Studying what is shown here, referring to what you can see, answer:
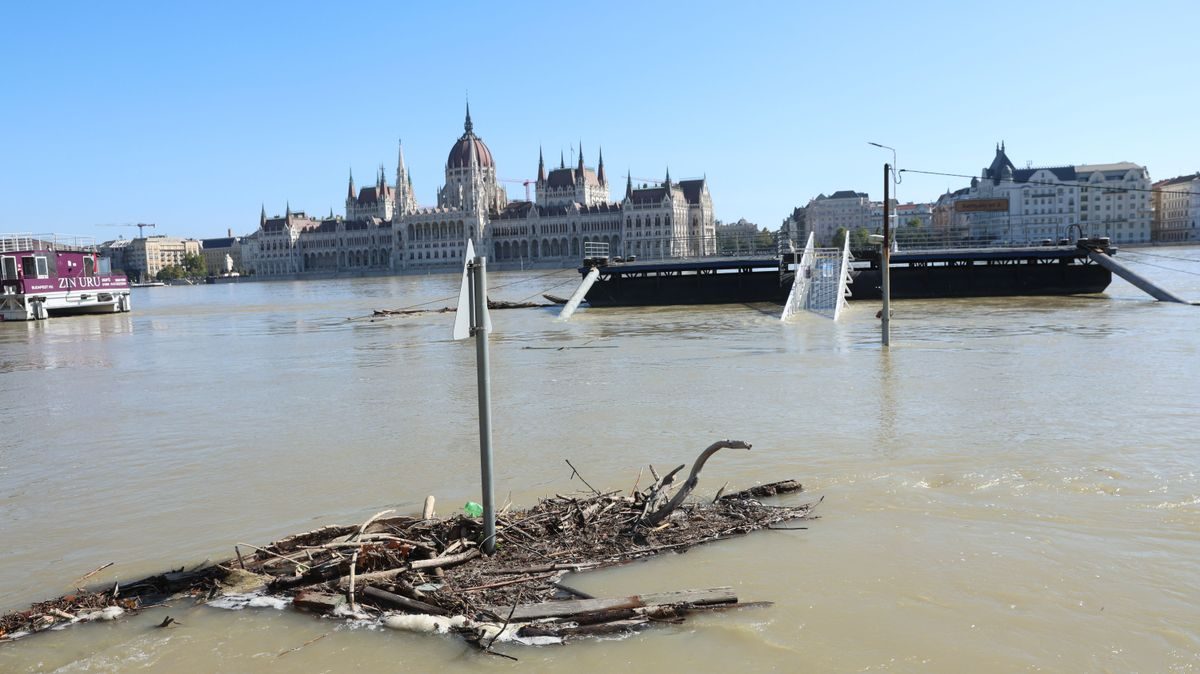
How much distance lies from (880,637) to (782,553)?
55.6 inches

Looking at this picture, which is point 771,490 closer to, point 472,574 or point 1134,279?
point 472,574

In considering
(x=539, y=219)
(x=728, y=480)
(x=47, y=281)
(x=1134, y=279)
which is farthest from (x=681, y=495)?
(x=539, y=219)

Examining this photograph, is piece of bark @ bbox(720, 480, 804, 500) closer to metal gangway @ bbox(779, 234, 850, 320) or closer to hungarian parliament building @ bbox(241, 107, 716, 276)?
metal gangway @ bbox(779, 234, 850, 320)

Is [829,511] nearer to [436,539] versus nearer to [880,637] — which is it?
[880,637]

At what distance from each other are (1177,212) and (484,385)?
625 ft

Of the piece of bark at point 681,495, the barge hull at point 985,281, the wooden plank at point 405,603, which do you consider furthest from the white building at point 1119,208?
the wooden plank at point 405,603

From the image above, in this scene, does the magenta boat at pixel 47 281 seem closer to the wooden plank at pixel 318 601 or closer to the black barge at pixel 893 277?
the black barge at pixel 893 277

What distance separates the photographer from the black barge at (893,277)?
145ft

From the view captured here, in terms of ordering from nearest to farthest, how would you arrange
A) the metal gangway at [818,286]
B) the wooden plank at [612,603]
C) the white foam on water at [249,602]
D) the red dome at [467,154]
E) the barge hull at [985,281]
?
1. the wooden plank at [612,603]
2. the white foam on water at [249,602]
3. the metal gangway at [818,286]
4. the barge hull at [985,281]
5. the red dome at [467,154]

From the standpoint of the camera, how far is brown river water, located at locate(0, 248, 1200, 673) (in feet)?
18.0

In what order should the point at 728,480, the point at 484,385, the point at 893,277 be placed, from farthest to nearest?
the point at 893,277, the point at 728,480, the point at 484,385

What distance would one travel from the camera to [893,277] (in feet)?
152

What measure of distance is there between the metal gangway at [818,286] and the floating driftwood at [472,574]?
87.0ft

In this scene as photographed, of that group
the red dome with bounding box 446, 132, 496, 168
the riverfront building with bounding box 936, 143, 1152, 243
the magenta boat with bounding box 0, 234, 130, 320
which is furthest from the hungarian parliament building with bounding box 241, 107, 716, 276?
the magenta boat with bounding box 0, 234, 130, 320
